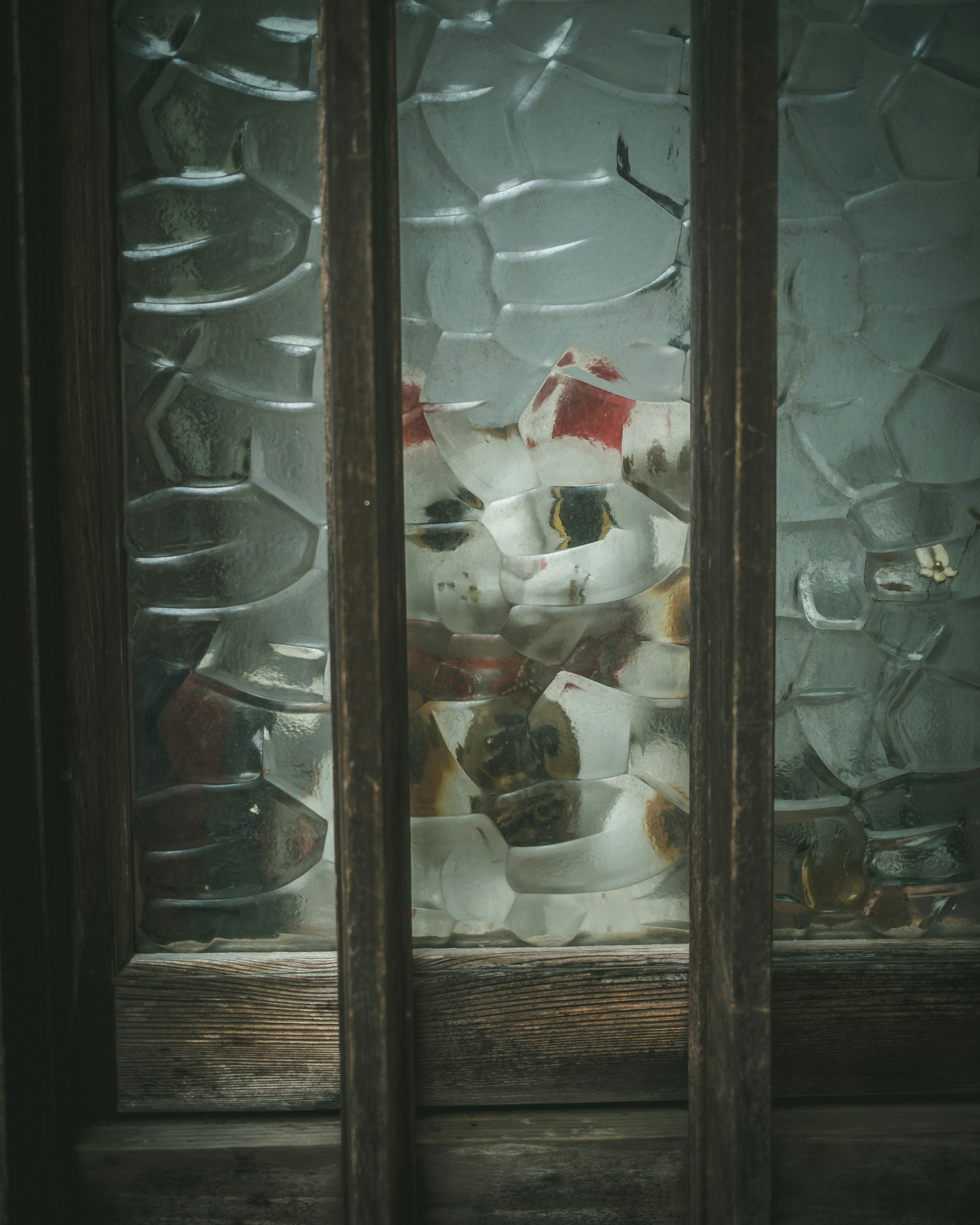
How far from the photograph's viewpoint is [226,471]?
66 centimetres

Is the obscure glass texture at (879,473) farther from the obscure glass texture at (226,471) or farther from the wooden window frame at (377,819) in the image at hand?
the obscure glass texture at (226,471)

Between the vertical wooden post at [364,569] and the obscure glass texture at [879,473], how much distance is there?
1.15 feet

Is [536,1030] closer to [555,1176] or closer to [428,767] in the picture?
[555,1176]

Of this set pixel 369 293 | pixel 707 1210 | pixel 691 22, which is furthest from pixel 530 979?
pixel 691 22

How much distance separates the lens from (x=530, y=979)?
65 cm

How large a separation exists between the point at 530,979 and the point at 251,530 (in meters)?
0.46

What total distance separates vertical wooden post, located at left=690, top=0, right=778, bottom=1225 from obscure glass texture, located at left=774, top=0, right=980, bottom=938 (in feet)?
0.55

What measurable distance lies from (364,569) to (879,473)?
46 centimetres

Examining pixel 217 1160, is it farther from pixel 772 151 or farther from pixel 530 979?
pixel 772 151

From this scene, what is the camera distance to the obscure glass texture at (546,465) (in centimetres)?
63

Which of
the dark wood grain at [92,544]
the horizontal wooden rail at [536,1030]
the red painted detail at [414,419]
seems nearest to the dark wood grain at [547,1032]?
the horizontal wooden rail at [536,1030]

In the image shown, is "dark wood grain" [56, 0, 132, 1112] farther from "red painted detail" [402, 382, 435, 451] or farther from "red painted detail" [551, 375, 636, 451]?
"red painted detail" [551, 375, 636, 451]

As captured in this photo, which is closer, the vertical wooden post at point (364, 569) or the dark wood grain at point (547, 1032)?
the vertical wooden post at point (364, 569)

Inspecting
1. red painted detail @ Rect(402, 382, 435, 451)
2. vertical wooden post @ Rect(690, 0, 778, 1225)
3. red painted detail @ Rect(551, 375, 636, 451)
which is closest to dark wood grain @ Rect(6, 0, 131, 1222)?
red painted detail @ Rect(402, 382, 435, 451)
